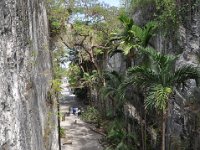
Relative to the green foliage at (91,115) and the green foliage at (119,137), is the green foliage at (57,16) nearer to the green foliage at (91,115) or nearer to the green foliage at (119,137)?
the green foliage at (119,137)

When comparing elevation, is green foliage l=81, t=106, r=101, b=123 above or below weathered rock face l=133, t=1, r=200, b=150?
below

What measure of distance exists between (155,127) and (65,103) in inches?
894

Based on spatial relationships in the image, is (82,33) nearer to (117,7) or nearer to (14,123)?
(117,7)

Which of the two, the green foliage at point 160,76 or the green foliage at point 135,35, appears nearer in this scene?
the green foliage at point 160,76

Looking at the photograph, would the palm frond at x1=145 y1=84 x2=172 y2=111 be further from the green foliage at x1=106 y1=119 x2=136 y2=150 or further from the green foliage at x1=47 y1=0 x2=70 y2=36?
the green foliage at x1=47 y1=0 x2=70 y2=36

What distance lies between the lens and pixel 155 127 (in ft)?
46.6

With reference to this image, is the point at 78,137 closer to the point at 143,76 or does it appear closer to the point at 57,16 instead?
the point at 57,16

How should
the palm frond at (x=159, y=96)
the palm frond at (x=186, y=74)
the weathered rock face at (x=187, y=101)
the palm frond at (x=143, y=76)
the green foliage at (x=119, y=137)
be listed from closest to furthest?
the palm frond at (x=159, y=96) < the palm frond at (x=186, y=74) < the palm frond at (x=143, y=76) < the weathered rock face at (x=187, y=101) < the green foliage at (x=119, y=137)

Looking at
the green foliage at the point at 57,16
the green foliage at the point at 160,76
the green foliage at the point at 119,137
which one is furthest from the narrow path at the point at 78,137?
the green foliage at the point at 160,76

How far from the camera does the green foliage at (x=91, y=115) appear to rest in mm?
24731

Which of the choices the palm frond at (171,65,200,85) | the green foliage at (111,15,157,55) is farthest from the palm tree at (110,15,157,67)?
the palm frond at (171,65,200,85)

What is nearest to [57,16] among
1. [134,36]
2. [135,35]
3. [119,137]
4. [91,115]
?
[134,36]

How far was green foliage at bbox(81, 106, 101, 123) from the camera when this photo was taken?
24.7m

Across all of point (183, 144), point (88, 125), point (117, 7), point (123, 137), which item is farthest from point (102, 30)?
point (183, 144)
